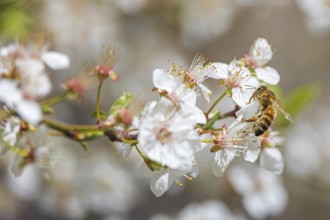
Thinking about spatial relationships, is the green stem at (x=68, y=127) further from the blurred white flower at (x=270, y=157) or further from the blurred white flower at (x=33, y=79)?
the blurred white flower at (x=270, y=157)

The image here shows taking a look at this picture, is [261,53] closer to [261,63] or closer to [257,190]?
[261,63]

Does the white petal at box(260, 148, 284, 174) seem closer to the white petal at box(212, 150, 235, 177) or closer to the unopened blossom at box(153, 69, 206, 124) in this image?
the white petal at box(212, 150, 235, 177)

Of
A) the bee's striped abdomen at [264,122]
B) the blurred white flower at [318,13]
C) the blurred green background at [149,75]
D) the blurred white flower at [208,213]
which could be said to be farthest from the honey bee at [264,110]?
the blurred white flower at [318,13]

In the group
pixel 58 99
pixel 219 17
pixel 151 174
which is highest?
pixel 58 99

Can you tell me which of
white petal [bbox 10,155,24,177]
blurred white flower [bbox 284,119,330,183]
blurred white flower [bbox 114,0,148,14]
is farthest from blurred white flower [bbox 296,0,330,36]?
white petal [bbox 10,155,24,177]

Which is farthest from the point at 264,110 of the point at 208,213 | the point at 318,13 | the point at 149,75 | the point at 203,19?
the point at 149,75

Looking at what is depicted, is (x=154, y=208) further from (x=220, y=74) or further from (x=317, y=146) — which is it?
(x=220, y=74)

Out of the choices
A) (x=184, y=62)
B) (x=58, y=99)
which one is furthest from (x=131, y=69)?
(x=58, y=99)
